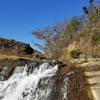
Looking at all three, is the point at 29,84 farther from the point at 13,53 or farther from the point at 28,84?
the point at 13,53

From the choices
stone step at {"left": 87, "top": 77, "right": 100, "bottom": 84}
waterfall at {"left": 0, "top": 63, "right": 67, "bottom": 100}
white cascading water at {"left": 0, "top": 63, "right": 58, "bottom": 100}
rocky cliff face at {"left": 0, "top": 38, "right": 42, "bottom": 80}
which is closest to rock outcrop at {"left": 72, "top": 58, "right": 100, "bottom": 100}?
stone step at {"left": 87, "top": 77, "right": 100, "bottom": 84}

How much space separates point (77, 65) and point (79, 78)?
1.41 metres

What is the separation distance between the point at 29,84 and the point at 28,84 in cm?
7

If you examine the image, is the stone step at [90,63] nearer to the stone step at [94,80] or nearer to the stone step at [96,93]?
the stone step at [94,80]

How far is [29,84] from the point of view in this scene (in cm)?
2138

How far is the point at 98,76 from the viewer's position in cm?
1878

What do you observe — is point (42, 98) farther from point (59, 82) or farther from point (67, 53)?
point (67, 53)

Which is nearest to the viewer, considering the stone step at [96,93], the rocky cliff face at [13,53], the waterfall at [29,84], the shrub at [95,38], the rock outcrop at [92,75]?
the stone step at [96,93]

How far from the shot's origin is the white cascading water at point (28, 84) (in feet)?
67.0

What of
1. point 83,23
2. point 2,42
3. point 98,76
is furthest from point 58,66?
point 83,23

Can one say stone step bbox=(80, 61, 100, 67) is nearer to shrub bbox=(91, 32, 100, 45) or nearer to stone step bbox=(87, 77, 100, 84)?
stone step bbox=(87, 77, 100, 84)

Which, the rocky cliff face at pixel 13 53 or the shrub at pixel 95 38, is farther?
the shrub at pixel 95 38

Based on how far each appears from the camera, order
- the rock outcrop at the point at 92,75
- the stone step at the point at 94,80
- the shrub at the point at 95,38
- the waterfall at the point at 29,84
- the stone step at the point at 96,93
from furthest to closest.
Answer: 1. the shrub at the point at 95,38
2. the waterfall at the point at 29,84
3. the stone step at the point at 94,80
4. the rock outcrop at the point at 92,75
5. the stone step at the point at 96,93

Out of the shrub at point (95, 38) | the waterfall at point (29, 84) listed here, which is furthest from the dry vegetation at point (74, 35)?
the waterfall at point (29, 84)
